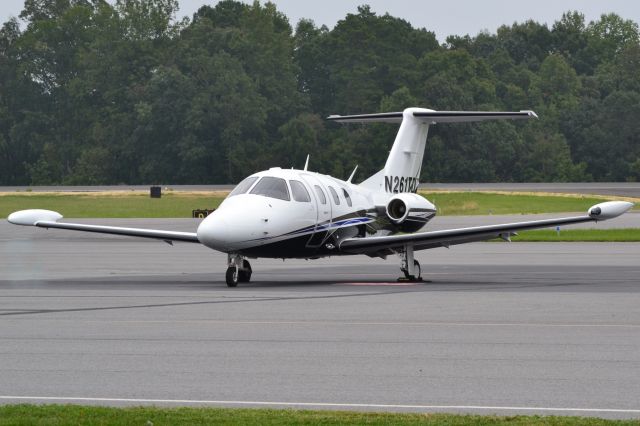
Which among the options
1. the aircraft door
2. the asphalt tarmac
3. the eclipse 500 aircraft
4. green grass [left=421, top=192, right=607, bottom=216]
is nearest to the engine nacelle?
the eclipse 500 aircraft

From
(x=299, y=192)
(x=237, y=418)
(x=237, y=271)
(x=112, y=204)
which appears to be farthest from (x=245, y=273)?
(x=112, y=204)

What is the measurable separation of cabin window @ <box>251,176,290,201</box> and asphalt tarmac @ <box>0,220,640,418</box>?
183 cm

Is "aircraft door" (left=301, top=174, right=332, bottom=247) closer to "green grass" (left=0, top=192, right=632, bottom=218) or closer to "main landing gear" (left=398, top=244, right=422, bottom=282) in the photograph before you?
"main landing gear" (left=398, top=244, right=422, bottom=282)

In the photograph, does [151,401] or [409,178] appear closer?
[151,401]

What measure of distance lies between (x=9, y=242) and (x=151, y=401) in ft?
121

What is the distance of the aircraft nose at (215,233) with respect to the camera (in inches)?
979

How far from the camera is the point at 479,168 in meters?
117

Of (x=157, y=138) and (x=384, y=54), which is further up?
(x=384, y=54)

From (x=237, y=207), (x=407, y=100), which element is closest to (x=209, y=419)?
(x=237, y=207)

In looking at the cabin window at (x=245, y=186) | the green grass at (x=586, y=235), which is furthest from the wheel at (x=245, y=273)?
the green grass at (x=586, y=235)

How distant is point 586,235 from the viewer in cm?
A: 4891

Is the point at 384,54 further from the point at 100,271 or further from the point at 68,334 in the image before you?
the point at 68,334

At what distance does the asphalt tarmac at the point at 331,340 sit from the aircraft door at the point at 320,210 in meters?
0.95

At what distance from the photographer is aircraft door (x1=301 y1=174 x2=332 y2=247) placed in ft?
90.9
